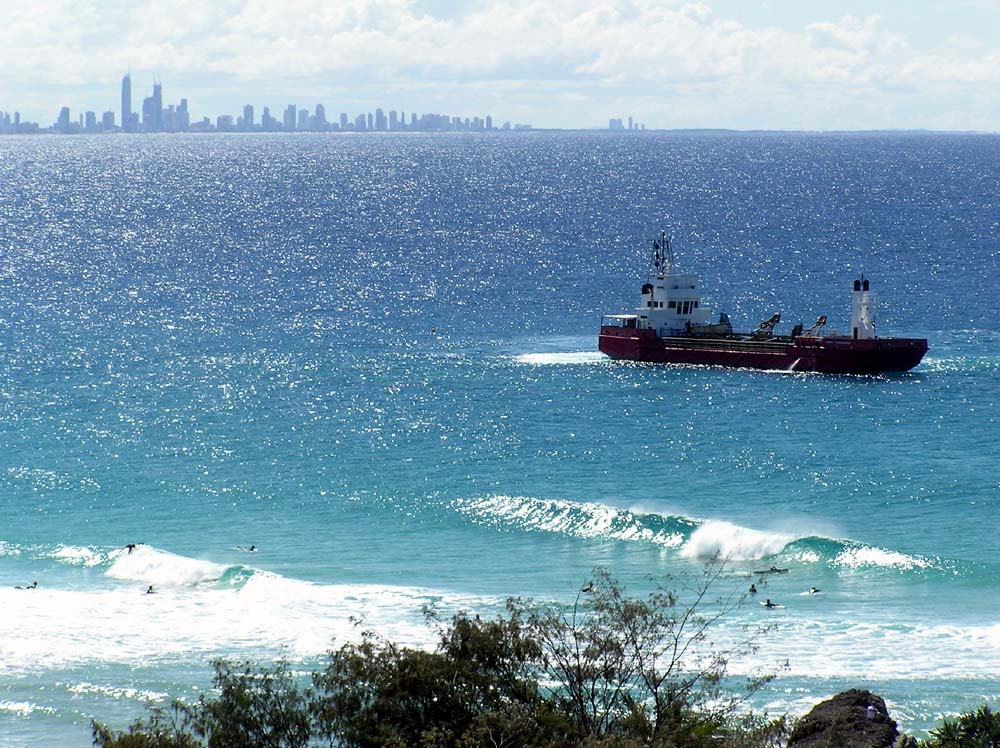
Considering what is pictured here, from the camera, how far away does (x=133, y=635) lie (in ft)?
139

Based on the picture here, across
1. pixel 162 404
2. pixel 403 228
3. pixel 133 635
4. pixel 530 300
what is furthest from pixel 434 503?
pixel 403 228

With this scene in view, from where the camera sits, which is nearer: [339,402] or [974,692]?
[974,692]

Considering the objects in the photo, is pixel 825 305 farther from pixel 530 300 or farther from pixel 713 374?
pixel 713 374

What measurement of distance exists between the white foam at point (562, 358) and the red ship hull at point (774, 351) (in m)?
0.86

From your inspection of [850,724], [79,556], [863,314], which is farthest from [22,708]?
[863,314]

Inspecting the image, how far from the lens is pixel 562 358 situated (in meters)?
88.5

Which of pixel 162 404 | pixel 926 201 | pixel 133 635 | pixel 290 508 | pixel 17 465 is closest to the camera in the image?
pixel 133 635

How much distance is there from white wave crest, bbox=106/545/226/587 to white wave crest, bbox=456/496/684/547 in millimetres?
10652

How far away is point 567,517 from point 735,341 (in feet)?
116

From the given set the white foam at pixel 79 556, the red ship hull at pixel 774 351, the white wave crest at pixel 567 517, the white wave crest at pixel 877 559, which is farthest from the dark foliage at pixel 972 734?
the red ship hull at pixel 774 351

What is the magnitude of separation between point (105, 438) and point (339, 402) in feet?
41.8

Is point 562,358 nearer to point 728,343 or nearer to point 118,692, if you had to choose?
point 728,343

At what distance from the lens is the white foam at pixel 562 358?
8680 cm

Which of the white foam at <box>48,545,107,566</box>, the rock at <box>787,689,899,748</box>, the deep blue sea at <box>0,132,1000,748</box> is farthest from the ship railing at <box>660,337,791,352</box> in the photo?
the rock at <box>787,689,899,748</box>
